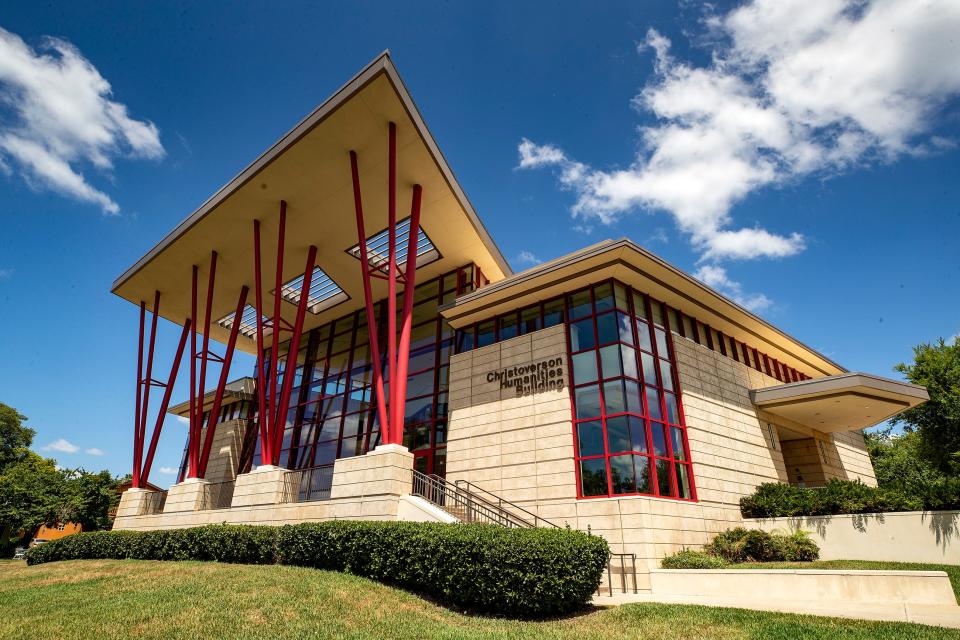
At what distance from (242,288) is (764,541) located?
1055 inches

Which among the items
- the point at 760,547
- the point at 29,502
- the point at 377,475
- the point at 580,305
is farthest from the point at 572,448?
the point at 29,502

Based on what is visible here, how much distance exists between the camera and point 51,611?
8938mm

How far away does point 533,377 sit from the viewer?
19.6 m

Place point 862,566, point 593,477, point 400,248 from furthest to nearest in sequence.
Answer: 1. point 400,248
2. point 593,477
3. point 862,566

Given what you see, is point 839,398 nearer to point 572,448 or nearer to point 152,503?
point 572,448

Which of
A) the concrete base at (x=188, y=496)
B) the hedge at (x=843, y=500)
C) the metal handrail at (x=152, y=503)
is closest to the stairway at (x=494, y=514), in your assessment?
the hedge at (x=843, y=500)

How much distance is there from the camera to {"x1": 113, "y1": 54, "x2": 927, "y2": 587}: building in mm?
16828

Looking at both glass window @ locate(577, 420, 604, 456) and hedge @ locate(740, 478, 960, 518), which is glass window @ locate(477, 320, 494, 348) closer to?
glass window @ locate(577, 420, 604, 456)

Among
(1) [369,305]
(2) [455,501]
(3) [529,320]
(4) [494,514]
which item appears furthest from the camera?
(3) [529,320]

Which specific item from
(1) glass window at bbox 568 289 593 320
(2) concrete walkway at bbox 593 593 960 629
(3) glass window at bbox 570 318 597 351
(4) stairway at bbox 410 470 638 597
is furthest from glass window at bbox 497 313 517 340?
(2) concrete walkway at bbox 593 593 960 629

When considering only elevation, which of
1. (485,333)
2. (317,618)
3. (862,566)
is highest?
(485,333)

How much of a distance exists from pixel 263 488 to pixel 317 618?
1200 cm

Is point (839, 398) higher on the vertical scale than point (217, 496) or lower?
higher

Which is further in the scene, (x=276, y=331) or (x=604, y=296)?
(x=276, y=331)
